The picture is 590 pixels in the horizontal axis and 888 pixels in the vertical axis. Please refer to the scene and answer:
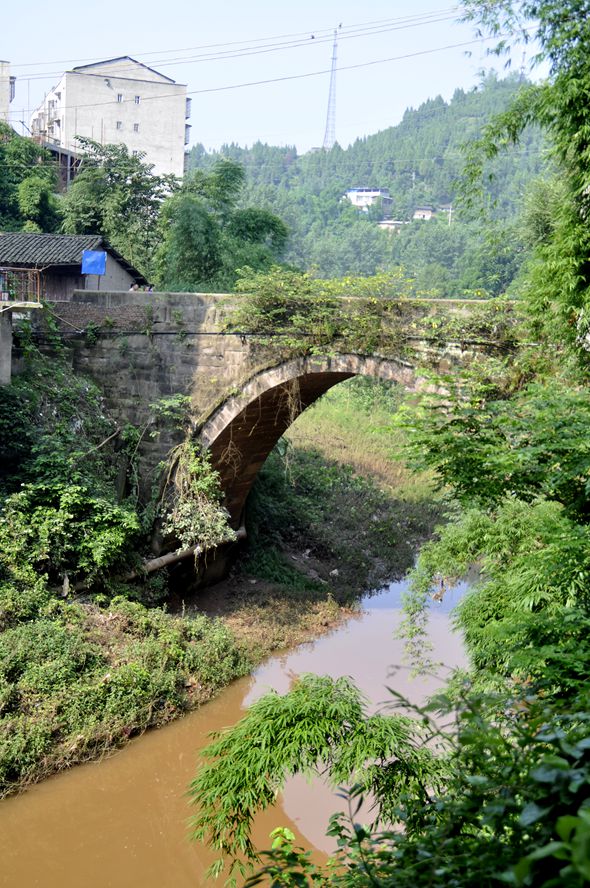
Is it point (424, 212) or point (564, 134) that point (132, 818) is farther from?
point (424, 212)

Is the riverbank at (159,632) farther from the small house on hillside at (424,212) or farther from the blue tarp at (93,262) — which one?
the small house on hillside at (424,212)

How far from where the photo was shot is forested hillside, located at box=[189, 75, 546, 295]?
49.7 meters

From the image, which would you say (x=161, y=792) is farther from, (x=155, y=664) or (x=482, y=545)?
(x=482, y=545)

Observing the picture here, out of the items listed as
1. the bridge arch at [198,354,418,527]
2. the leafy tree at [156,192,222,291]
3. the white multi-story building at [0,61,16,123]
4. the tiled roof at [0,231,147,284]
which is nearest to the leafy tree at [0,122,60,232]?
the white multi-story building at [0,61,16,123]

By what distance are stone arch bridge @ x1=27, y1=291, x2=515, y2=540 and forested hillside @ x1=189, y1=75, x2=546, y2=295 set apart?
23.7 metres

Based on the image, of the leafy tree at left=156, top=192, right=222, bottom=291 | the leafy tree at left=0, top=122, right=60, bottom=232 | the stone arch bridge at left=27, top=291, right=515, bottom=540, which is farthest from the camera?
the leafy tree at left=0, top=122, right=60, bottom=232

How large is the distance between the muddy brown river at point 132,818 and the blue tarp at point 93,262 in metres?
6.89

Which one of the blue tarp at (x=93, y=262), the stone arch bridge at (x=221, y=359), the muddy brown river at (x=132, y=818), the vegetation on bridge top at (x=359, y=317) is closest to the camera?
the muddy brown river at (x=132, y=818)

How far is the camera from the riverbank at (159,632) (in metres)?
7.61

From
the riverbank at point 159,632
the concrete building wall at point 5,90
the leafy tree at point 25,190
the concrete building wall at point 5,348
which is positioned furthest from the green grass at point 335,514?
the concrete building wall at point 5,90

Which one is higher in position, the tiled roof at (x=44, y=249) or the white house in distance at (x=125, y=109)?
the white house in distance at (x=125, y=109)

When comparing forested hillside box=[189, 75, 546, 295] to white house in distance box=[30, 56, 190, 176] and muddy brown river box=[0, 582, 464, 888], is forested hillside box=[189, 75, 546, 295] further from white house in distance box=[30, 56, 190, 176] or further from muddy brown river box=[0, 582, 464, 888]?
muddy brown river box=[0, 582, 464, 888]

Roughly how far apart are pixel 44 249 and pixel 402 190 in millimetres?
71193

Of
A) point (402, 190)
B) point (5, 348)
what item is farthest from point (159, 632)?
point (402, 190)
